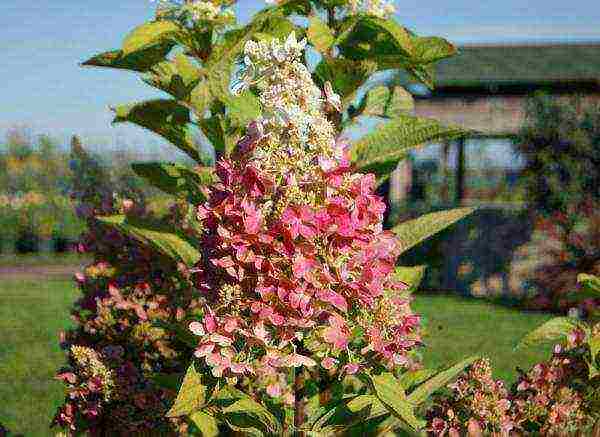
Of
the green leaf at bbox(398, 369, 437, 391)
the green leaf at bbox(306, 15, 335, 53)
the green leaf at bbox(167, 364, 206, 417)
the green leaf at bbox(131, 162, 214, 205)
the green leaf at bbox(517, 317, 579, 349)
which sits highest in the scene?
the green leaf at bbox(306, 15, 335, 53)

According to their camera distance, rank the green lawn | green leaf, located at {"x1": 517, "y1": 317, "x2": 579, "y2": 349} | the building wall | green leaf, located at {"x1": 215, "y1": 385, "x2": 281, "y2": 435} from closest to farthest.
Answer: green leaf, located at {"x1": 215, "y1": 385, "x2": 281, "y2": 435} → green leaf, located at {"x1": 517, "y1": 317, "x2": 579, "y2": 349} → the green lawn → the building wall

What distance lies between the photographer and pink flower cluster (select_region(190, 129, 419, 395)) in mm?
2420

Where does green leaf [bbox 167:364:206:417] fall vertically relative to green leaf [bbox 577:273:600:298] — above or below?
below

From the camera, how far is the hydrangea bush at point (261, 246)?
96.4 inches

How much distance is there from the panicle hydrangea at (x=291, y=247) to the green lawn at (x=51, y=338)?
238cm

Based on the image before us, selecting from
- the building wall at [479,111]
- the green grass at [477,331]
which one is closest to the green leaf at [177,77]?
the green grass at [477,331]

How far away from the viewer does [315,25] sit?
3205mm

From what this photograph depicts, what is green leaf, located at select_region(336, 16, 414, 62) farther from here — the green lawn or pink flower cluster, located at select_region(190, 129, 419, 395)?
the green lawn

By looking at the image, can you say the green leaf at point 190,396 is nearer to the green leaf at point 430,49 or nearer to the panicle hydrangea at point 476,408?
the panicle hydrangea at point 476,408

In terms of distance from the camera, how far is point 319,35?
10.6ft

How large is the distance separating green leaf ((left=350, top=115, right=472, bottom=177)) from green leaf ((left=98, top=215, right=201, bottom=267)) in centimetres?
63

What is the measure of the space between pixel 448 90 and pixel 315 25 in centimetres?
1361

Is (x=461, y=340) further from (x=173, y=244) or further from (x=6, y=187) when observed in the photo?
(x=6, y=187)

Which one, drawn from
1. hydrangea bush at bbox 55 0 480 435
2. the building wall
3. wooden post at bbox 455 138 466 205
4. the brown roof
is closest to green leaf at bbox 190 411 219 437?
hydrangea bush at bbox 55 0 480 435
